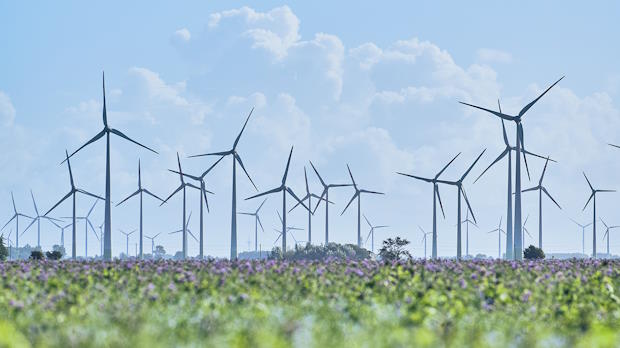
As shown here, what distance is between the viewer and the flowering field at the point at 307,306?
13391 mm

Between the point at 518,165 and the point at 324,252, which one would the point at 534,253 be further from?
the point at 324,252

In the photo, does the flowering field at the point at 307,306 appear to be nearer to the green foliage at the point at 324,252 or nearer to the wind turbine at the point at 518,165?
the wind turbine at the point at 518,165

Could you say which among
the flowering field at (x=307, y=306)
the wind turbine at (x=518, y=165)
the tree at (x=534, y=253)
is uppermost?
the wind turbine at (x=518, y=165)

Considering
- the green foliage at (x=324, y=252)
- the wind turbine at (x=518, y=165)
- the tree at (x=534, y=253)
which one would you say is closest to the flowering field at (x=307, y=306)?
the wind turbine at (x=518, y=165)

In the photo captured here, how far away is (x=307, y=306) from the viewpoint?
18.7m

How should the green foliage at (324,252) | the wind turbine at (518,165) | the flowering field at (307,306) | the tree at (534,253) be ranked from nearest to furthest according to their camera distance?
the flowering field at (307,306) < the wind turbine at (518,165) < the tree at (534,253) < the green foliage at (324,252)

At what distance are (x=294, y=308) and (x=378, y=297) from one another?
256 cm

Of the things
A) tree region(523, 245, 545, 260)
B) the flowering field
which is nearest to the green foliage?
tree region(523, 245, 545, 260)

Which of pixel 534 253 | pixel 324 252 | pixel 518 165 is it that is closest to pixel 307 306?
pixel 518 165

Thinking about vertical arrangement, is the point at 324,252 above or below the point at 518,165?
below

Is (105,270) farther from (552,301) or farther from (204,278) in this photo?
(552,301)

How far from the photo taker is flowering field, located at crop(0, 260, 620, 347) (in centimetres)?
1339

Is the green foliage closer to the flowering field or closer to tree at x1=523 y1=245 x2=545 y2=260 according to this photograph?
tree at x1=523 y1=245 x2=545 y2=260

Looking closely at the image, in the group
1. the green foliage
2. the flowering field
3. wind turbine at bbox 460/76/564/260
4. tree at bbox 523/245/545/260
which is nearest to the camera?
the flowering field
